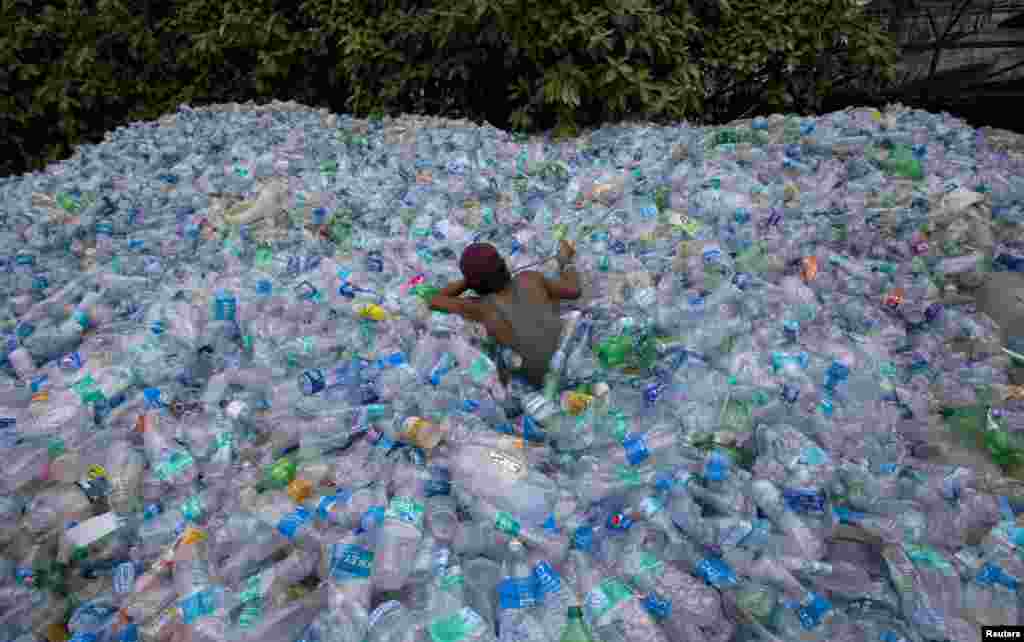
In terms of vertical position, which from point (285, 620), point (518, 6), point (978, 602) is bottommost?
point (978, 602)

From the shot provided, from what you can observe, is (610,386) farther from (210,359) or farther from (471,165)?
(471,165)

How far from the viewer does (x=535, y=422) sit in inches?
96.8

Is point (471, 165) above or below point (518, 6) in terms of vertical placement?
below

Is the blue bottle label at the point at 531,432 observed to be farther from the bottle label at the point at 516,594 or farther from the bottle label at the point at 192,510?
the bottle label at the point at 192,510

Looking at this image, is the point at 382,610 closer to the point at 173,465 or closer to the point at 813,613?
the point at 173,465

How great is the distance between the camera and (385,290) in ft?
10.8

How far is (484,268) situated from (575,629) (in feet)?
5.38

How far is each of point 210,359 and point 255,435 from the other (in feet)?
2.27

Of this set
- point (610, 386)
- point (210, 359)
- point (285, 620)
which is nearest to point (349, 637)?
point (285, 620)

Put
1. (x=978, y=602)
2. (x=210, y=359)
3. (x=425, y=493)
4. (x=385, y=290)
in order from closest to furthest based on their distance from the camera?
1. (x=978, y=602)
2. (x=425, y=493)
3. (x=210, y=359)
4. (x=385, y=290)

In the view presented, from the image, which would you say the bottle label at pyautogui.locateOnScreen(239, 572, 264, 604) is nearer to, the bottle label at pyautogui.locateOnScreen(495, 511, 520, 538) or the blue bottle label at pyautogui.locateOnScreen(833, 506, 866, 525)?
the bottle label at pyautogui.locateOnScreen(495, 511, 520, 538)

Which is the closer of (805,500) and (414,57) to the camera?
(805,500)

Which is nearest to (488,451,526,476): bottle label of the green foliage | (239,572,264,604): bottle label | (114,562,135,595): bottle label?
(239,572,264,604): bottle label

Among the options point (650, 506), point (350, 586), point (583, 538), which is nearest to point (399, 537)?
point (350, 586)
